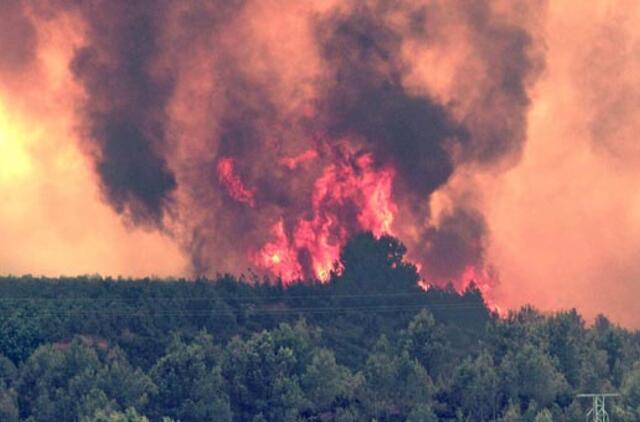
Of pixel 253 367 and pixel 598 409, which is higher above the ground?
pixel 253 367

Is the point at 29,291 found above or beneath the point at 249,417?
above

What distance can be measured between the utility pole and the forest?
1167 millimetres

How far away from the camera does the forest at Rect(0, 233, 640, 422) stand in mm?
161250

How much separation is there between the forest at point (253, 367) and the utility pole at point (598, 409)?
117cm

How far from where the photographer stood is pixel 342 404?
16762cm

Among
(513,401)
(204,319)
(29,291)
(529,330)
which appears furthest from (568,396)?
(29,291)

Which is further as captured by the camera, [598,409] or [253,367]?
[253,367]

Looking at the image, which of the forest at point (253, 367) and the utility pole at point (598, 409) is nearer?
the utility pole at point (598, 409)

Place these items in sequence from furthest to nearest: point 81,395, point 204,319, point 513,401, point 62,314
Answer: point 204,319 < point 62,314 < point 513,401 < point 81,395

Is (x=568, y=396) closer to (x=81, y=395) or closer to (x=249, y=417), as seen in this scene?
(x=249, y=417)

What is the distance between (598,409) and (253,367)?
3297 centimetres

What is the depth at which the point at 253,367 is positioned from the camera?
557 ft

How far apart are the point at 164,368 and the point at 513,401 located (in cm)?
3376

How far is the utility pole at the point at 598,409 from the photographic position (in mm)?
155075
